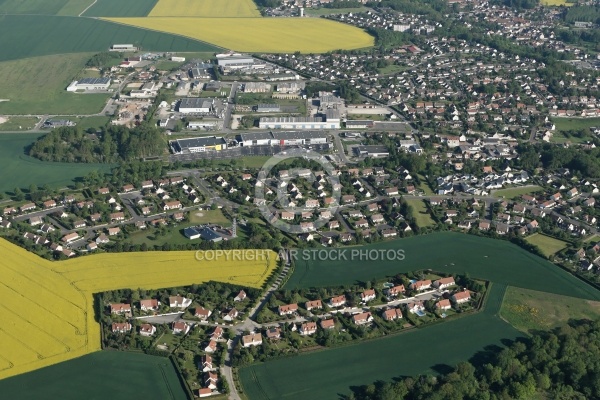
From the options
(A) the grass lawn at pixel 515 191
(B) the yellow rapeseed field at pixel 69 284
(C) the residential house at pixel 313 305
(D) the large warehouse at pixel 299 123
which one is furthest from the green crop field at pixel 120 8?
(C) the residential house at pixel 313 305

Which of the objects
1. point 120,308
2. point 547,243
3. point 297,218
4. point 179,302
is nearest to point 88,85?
point 297,218

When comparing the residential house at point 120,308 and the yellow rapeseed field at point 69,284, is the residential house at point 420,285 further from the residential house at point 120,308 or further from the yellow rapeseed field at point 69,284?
the residential house at point 120,308

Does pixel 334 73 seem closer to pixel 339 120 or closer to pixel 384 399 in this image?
pixel 339 120

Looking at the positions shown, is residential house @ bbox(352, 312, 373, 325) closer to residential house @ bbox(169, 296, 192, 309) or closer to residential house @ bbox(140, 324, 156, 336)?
residential house @ bbox(169, 296, 192, 309)

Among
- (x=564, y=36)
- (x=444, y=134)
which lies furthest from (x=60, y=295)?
(x=564, y=36)

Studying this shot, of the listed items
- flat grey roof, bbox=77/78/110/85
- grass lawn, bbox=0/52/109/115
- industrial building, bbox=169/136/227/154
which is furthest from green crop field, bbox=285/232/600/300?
flat grey roof, bbox=77/78/110/85
